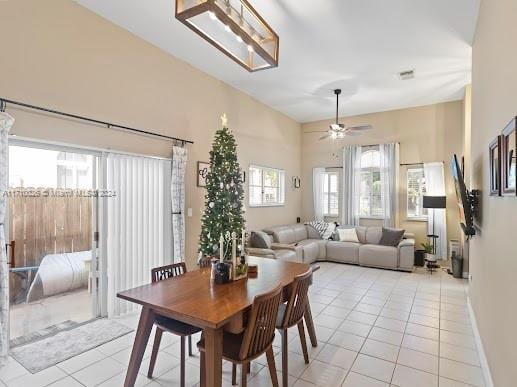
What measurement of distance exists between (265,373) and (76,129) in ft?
10.1

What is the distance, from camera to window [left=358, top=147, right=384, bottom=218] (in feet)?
23.2

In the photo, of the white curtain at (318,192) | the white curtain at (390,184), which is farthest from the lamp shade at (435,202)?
the white curtain at (318,192)

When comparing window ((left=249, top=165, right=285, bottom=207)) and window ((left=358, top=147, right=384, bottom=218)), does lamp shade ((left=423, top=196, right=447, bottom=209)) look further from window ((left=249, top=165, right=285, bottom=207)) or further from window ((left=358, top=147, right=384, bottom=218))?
window ((left=249, top=165, right=285, bottom=207))

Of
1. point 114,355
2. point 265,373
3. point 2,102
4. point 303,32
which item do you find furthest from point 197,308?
point 303,32

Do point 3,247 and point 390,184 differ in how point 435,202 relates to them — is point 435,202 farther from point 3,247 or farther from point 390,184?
point 3,247

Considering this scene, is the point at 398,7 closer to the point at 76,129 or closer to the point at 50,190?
the point at 76,129

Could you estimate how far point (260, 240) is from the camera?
220 inches

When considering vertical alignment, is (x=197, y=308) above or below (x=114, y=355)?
above

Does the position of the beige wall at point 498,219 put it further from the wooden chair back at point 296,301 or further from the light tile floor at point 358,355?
the wooden chair back at point 296,301

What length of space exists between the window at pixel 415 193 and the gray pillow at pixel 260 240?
3.51 metres

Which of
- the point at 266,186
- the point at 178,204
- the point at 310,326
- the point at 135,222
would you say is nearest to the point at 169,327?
the point at 310,326

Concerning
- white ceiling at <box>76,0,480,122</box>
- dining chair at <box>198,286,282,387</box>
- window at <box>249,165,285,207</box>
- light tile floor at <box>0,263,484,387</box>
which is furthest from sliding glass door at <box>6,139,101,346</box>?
window at <box>249,165,285,207</box>

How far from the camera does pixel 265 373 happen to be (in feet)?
8.23

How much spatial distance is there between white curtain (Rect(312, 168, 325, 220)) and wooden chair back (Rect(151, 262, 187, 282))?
5.41 metres
